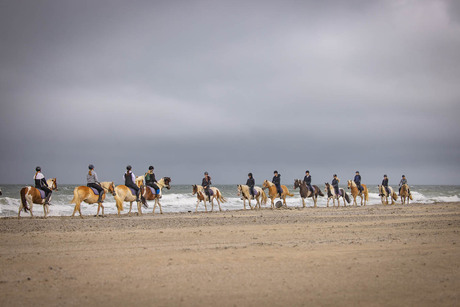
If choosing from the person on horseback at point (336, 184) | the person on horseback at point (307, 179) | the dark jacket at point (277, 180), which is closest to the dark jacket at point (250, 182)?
the dark jacket at point (277, 180)

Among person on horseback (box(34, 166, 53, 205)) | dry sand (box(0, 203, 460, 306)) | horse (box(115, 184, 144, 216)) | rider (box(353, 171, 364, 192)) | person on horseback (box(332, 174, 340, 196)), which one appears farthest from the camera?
rider (box(353, 171, 364, 192))

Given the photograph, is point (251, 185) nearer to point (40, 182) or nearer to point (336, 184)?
point (336, 184)

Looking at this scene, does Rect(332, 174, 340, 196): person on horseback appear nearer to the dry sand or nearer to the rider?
the rider

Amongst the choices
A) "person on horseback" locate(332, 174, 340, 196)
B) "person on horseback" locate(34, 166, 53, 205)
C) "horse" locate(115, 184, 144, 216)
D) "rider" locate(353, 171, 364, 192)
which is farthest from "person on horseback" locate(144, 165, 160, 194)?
"rider" locate(353, 171, 364, 192)

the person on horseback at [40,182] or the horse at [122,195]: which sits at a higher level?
the person on horseback at [40,182]

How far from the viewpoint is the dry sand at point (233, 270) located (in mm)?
5613

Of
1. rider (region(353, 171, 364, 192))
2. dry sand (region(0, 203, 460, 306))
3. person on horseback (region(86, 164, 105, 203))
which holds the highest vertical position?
person on horseback (region(86, 164, 105, 203))

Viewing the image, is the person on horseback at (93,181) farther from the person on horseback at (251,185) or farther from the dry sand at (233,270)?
the person on horseback at (251,185)

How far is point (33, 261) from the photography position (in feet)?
26.2

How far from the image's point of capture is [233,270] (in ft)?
23.2

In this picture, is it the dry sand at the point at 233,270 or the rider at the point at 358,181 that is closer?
the dry sand at the point at 233,270

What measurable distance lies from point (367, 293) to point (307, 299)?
91 centimetres

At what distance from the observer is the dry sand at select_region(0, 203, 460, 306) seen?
221 inches

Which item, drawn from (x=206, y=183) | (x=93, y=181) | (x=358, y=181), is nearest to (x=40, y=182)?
(x=93, y=181)
